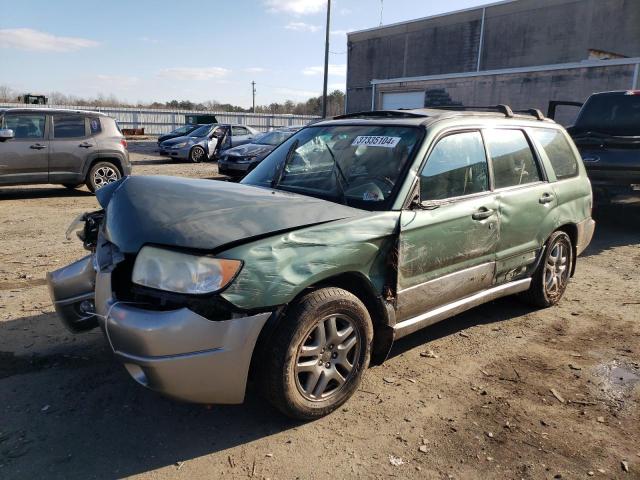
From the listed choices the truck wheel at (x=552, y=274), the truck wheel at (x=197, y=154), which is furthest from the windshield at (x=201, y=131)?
the truck wheel at (x=552, y=274)

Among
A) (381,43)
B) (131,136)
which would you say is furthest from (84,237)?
(381,43)

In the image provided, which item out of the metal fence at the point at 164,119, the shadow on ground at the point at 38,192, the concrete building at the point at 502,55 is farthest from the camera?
the metal fence at the point at 164,119

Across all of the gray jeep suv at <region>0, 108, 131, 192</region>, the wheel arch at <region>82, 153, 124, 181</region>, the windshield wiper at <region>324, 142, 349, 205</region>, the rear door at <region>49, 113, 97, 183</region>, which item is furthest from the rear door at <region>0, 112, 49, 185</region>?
the windshield wiper at <region>324, 142, 349, 205</region>

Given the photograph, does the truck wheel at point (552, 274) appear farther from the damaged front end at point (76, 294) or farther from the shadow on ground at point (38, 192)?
the shadow on ground at point (38, 192)

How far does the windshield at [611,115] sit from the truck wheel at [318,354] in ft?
25.7

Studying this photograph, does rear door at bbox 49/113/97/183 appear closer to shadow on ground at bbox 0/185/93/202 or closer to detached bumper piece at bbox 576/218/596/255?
shadow on ground at bbox 0/185/93/202

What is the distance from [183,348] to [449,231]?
1946mm

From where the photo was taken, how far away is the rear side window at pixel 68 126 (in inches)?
398

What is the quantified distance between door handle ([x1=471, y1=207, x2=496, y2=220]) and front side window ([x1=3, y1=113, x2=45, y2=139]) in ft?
30.4

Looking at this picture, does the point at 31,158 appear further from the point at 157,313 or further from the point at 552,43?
the point at 552,43

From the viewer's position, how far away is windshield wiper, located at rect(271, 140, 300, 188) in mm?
3964

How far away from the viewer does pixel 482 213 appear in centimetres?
374

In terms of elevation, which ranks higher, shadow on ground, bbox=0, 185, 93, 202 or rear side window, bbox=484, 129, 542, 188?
rear side window, bbox=484, 129, 542, 188

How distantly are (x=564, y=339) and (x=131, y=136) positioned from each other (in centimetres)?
3479
